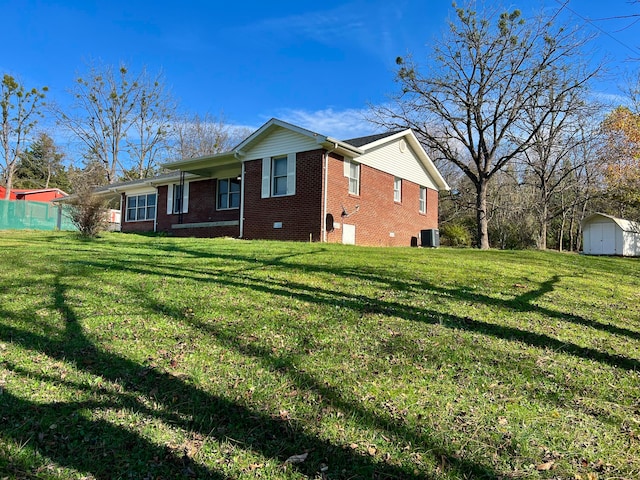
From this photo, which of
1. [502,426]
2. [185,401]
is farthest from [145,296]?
[502,426]

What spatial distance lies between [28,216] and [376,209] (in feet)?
64.7

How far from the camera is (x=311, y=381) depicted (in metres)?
3.14

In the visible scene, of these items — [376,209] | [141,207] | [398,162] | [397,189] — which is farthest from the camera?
[141,207]

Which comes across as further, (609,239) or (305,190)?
(609,239)

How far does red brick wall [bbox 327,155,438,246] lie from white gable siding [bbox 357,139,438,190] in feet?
0.91

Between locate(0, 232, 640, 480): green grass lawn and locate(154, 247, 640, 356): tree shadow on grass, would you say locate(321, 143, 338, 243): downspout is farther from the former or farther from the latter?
locate(0, 232, 640, 480): green grass lawn

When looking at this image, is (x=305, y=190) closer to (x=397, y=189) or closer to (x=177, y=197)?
(x=397, y=189)

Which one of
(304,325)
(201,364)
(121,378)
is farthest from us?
(304,325)

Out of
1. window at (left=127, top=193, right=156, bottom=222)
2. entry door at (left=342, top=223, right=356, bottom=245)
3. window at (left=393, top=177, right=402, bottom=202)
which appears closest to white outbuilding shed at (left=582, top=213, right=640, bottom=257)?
window at (left=393, top=177, right=402, bottom=202)

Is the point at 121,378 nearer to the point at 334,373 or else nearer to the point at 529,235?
the point at 334,373

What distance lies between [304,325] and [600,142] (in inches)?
1097

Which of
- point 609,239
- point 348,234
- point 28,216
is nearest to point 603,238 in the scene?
point 609,239

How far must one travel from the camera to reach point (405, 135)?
58.7ft

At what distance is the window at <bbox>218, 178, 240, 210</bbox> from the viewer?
686 inches
